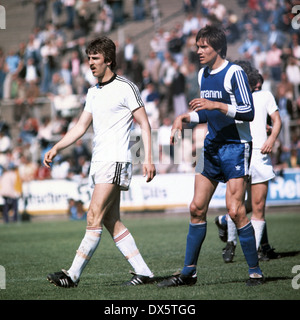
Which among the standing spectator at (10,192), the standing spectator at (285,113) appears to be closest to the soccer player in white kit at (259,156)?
the standing spectator at (285,113)

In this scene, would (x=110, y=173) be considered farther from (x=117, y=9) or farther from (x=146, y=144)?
(x=117, y=9)

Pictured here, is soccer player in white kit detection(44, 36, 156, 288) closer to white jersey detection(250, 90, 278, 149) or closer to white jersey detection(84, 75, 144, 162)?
white jersey detection(84, 75, 144, 162)

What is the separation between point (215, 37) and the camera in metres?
6.74

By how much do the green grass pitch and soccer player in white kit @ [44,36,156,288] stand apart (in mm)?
527

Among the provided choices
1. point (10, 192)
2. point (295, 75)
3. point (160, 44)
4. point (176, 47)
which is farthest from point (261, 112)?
point (160, 44)

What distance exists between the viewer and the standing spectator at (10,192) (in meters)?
20.3

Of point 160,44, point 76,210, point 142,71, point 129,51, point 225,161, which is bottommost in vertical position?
point 76,210

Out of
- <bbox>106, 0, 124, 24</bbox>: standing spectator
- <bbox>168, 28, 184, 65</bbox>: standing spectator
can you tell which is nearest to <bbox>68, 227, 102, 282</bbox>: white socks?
<bbox>168, 28, 184, 65</bbox>: standing spectator

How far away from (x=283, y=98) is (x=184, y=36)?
4.85 m

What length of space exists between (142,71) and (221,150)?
1538 centimetres

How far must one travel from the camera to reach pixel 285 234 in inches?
492

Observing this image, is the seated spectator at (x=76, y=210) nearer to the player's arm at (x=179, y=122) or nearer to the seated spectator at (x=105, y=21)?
the seated spectator at (x=105, y=21)
